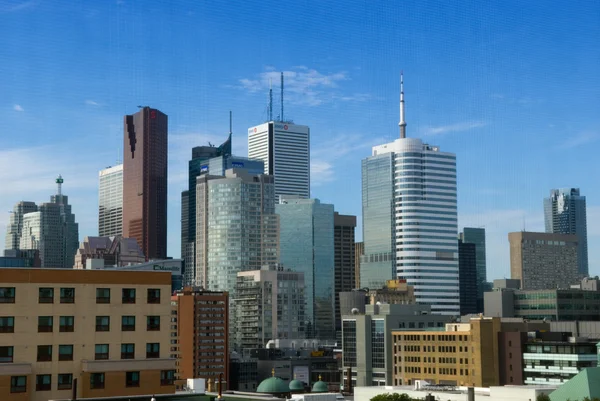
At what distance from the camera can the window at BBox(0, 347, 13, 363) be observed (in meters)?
65.3

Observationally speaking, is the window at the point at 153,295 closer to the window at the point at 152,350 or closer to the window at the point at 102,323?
the window at the point at 152,350

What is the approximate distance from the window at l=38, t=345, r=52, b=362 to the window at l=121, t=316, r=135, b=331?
5.25 meters

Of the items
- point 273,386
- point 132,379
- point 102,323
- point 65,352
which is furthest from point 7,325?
point 273,386

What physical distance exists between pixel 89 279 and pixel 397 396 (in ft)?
209

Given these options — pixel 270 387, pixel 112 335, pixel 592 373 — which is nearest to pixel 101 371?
pixel 112 335

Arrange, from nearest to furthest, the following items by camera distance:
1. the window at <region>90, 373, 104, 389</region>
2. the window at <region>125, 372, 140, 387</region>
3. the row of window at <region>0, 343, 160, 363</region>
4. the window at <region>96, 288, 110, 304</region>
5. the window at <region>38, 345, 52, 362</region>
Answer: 1. the row of window at <region>0, 343, 160, 363</region>
2. the window at <region>38, 345, 52, 362</region>
3. the window at <region>90, 373, 104, 389</region>
4. the window at <region>125, 372, 140, 387</region>
5. the window at <region>96, 288, 110, 304</region>

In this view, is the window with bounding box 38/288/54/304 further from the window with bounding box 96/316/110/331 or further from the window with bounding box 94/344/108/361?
the window with bounding box 94/344/108/361

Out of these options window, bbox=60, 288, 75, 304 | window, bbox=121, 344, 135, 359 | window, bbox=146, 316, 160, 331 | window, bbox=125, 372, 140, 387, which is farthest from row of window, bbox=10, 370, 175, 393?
window, bbox=60, 288, 75, 304

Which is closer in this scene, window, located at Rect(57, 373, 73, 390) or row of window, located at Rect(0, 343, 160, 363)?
row of window, located at Rect(0, 343, 160, 363)

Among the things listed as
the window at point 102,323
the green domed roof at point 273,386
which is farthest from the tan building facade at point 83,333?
the green domed roof at point 273,386

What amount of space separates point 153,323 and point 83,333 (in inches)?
204

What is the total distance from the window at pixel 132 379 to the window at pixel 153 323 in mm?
3363

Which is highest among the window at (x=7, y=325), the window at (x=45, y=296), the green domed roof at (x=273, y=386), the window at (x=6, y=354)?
the window at (x=45, y=296)

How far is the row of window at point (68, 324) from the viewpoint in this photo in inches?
2596
